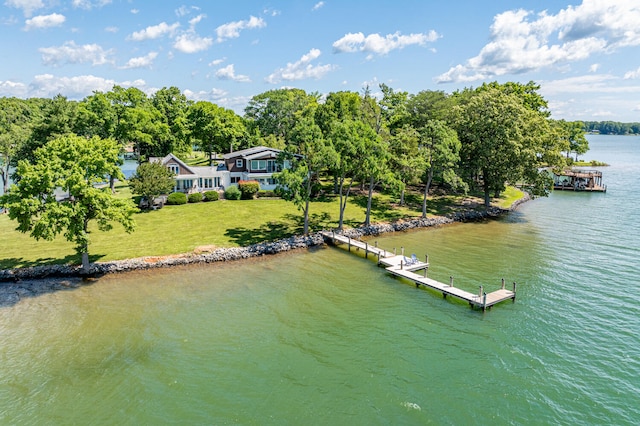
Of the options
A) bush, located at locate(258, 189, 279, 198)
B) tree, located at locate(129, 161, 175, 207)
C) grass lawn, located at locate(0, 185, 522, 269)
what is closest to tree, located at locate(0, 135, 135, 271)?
grass lawn, located at locate(0, 185, 522, 269)

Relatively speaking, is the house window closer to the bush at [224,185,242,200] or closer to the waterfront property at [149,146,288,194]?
the waterfront property at [149,146,288,194]

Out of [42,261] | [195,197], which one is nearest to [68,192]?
[42,261]

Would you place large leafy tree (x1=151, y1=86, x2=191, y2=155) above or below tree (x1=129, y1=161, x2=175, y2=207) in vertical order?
above

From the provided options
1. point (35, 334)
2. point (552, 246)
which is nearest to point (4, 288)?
point (35, 334)

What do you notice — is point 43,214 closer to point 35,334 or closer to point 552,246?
point 35,334

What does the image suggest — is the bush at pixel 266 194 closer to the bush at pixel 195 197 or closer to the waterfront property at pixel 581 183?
the bush at pixel 195 197

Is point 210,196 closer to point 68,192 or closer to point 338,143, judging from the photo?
point 338,143
